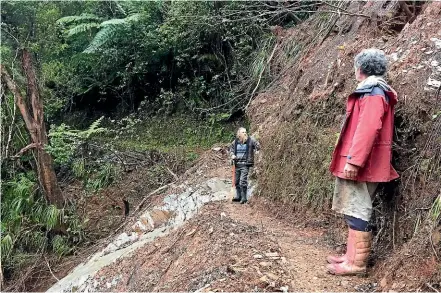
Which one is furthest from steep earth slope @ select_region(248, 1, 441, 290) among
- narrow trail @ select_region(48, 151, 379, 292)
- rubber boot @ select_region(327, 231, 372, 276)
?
narrow trail @ select_region(48, 151, 379, 292)

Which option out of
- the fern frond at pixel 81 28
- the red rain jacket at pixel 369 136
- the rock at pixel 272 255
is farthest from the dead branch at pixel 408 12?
the fern frond at pixel 81 28

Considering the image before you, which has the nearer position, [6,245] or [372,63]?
[372,63]

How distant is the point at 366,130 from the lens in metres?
3.56

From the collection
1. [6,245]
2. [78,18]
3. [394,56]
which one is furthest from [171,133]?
[394,56]

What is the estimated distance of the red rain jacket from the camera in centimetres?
356

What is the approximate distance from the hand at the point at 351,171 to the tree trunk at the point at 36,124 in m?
7.89

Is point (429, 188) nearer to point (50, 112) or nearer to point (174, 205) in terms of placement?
point (174, 205)

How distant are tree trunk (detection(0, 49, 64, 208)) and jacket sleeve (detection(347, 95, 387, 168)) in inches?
312

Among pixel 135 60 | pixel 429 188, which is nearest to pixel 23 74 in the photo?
pixel 135 60

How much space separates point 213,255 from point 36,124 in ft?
22.7

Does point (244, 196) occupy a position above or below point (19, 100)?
below

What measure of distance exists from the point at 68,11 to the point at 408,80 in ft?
40.4

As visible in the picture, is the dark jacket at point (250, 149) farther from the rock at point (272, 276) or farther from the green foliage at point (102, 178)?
the green foliage at point (102, 178)

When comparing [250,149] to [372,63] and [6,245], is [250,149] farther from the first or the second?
[6,245]
